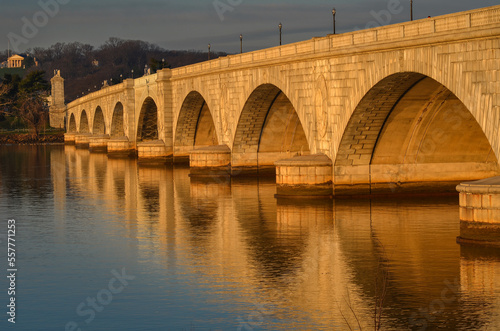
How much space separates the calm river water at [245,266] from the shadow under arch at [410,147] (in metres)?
1.27

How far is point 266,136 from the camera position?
46.6m

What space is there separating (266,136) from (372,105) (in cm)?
1505

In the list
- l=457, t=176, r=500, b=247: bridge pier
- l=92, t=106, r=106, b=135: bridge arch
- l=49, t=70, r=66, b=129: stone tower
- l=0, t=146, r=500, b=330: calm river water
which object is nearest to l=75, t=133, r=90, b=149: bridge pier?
l=92, t=106, r=106, b=135: bridge arch

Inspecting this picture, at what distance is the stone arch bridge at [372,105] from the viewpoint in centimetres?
2466

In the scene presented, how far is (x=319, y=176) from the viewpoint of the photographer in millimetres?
33938

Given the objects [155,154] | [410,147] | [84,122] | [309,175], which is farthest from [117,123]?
[410,147]

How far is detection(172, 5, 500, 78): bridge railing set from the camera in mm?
24047

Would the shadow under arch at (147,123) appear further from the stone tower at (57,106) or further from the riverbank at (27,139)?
the stone tower at (57,106)

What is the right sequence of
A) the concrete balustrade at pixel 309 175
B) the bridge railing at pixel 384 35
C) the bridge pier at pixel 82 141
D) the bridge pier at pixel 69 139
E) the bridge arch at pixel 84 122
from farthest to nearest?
the bridge arch at pixel 84 122
the bridge pier at pixel 69 139
the bridge pier at pixel 82 141
the concrete balustrade at pixel 309 175
the bridge railing at pixel 384 35

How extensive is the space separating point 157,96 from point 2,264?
1677 inches

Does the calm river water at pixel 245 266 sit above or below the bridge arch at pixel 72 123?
below

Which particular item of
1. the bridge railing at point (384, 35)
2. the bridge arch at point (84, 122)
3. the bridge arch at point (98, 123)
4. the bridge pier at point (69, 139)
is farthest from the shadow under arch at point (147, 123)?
the bridge arch at point (84, 122)

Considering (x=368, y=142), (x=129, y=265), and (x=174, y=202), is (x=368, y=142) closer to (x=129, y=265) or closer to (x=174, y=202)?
(x=174, y=202)

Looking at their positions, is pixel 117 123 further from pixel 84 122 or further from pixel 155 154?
pixel 84 122
